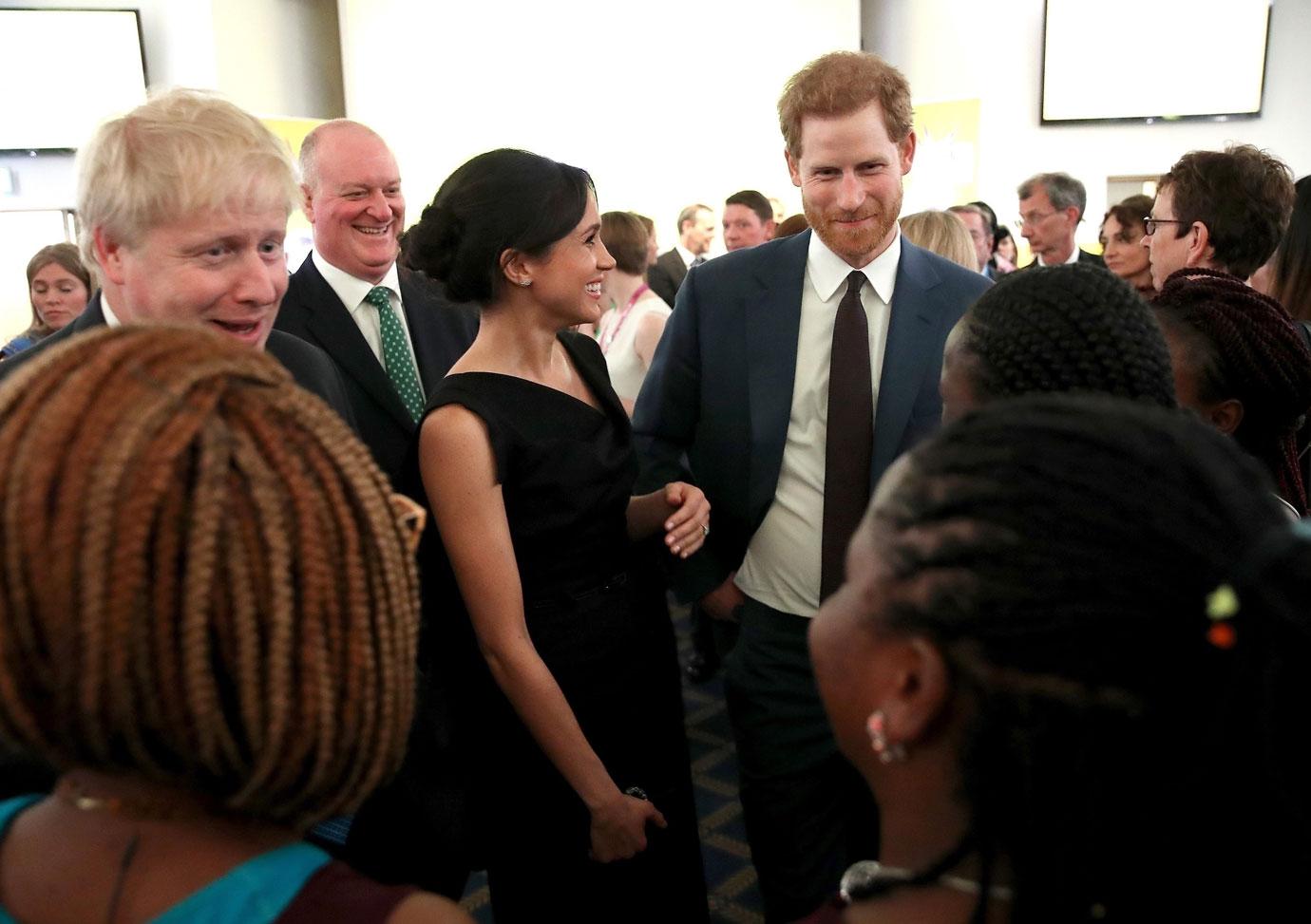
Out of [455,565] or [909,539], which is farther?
[455,565]

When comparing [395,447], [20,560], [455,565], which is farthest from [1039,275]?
[395,447]

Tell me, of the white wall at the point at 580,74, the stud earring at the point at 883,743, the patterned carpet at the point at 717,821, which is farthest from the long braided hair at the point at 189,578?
the white wall at the point at 580,74

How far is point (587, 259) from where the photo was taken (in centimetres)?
186

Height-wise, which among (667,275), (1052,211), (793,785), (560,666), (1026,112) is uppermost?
(1026,112)

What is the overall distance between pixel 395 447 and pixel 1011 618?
177cm

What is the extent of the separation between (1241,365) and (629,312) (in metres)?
2.92

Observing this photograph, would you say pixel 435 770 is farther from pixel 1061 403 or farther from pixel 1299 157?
pixel 1299 157

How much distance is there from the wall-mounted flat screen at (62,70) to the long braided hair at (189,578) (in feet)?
28.5

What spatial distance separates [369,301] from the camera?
8.17 feet

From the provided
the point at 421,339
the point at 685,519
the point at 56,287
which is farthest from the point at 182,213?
the point at 56,287

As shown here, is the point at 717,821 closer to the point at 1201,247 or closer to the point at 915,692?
the point at 1201,247

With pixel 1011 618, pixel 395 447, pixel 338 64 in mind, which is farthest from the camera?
pixel 338 64

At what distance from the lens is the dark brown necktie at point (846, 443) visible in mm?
1934

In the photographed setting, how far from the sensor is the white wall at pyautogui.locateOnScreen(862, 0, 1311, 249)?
8.47 m
